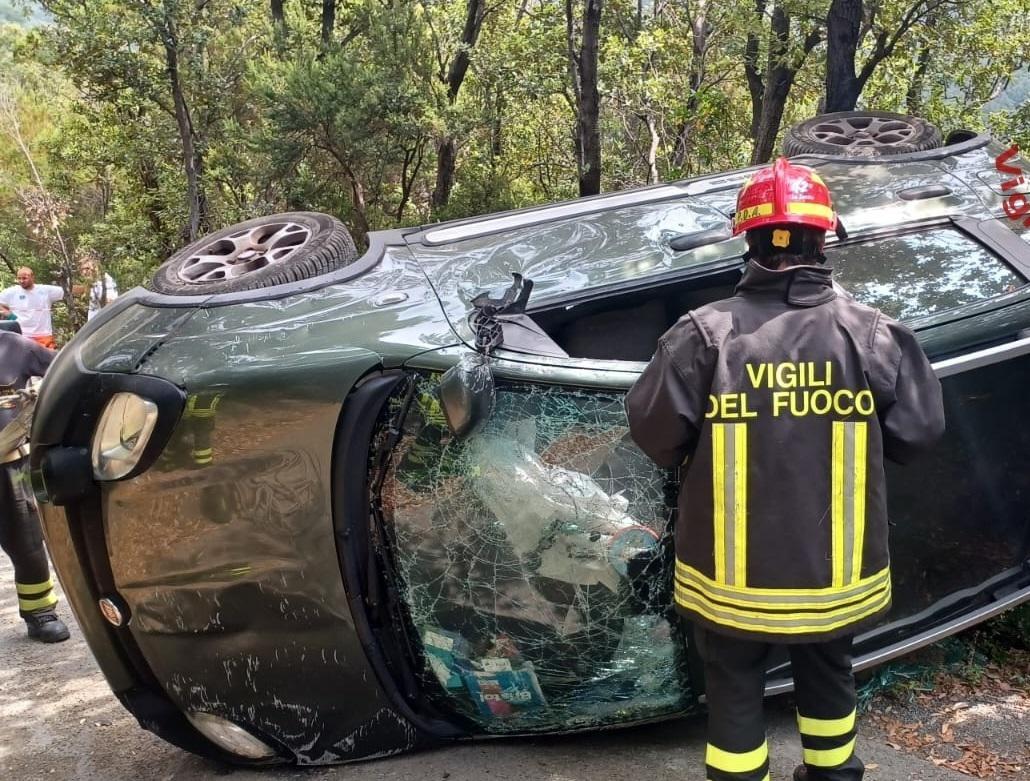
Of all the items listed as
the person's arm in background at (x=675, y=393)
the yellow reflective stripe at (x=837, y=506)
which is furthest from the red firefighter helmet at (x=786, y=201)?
the yellow reflective stripe at (x=837, y=506)

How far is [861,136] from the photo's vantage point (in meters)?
4.04

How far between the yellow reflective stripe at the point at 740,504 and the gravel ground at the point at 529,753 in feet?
2.70

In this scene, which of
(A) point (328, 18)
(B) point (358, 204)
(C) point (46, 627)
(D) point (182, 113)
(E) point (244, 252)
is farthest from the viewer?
(A) point (328, 18)

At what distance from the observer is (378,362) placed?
236 centimetres

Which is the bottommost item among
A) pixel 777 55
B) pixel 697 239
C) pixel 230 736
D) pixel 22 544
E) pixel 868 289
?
pixel 22 544

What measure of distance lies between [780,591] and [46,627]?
357 centimetres

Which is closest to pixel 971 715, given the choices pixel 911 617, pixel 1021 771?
pixel 1021 771

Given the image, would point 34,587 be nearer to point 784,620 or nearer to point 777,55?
point 784,620

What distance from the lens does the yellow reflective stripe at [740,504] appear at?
6.53 ft

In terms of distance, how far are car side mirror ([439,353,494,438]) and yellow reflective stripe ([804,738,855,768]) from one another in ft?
3.53

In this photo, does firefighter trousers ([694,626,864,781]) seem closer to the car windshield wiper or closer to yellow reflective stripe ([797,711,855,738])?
yellow reflective stripe ([797,711,855,738])

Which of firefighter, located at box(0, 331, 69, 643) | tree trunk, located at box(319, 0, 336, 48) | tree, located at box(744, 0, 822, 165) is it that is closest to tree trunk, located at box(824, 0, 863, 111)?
tree, located at box(744, 0, 822, 165)

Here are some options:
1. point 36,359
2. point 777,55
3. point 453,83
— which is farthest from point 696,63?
point 36,359

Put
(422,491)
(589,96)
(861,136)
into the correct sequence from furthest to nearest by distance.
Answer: (589,96) < (861,136) < (422,491)
